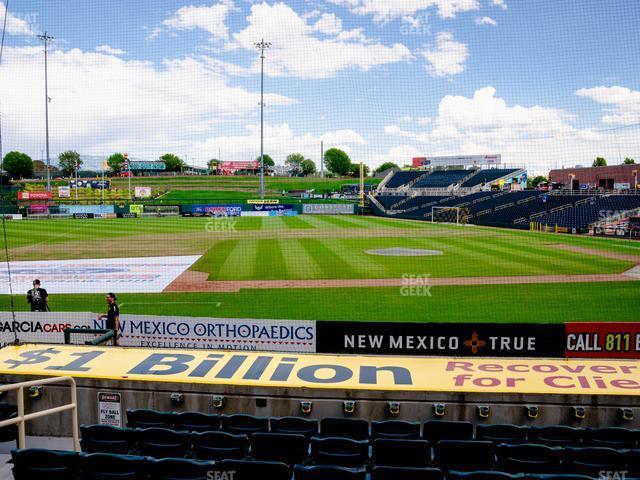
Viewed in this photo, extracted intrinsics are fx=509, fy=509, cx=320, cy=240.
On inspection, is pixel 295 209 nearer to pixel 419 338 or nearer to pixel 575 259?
pixel 575 259

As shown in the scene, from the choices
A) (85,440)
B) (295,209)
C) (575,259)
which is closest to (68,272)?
(85,440)

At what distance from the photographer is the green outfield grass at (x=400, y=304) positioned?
15.8 metres

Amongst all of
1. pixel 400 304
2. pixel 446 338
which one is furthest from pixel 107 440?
pixel 400 304

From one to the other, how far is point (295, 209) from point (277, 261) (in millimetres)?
35921

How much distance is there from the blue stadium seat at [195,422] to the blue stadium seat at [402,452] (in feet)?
6.82

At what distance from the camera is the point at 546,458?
504 cm

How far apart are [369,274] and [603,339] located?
39.6ft

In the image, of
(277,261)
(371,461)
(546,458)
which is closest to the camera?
(546,458)

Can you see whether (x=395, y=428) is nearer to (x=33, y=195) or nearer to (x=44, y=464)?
(x=44, y=464)

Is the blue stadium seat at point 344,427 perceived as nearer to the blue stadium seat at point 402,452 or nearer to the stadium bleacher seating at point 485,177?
the blue stadium seat at point 402,452

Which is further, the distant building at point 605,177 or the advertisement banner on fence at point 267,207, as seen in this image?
the advertisement banner on fence at point 267,207

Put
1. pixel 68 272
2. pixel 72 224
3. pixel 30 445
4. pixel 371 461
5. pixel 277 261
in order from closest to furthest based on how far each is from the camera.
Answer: pixel 371 461, pixel 30 445, pixel 68 272, pixel 277 261, pixel 72 224

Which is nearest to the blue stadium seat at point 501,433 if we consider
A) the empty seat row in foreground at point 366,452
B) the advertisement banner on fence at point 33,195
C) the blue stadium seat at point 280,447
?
the empty seat row in foreground at point 366,452

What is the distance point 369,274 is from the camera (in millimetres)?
22469
